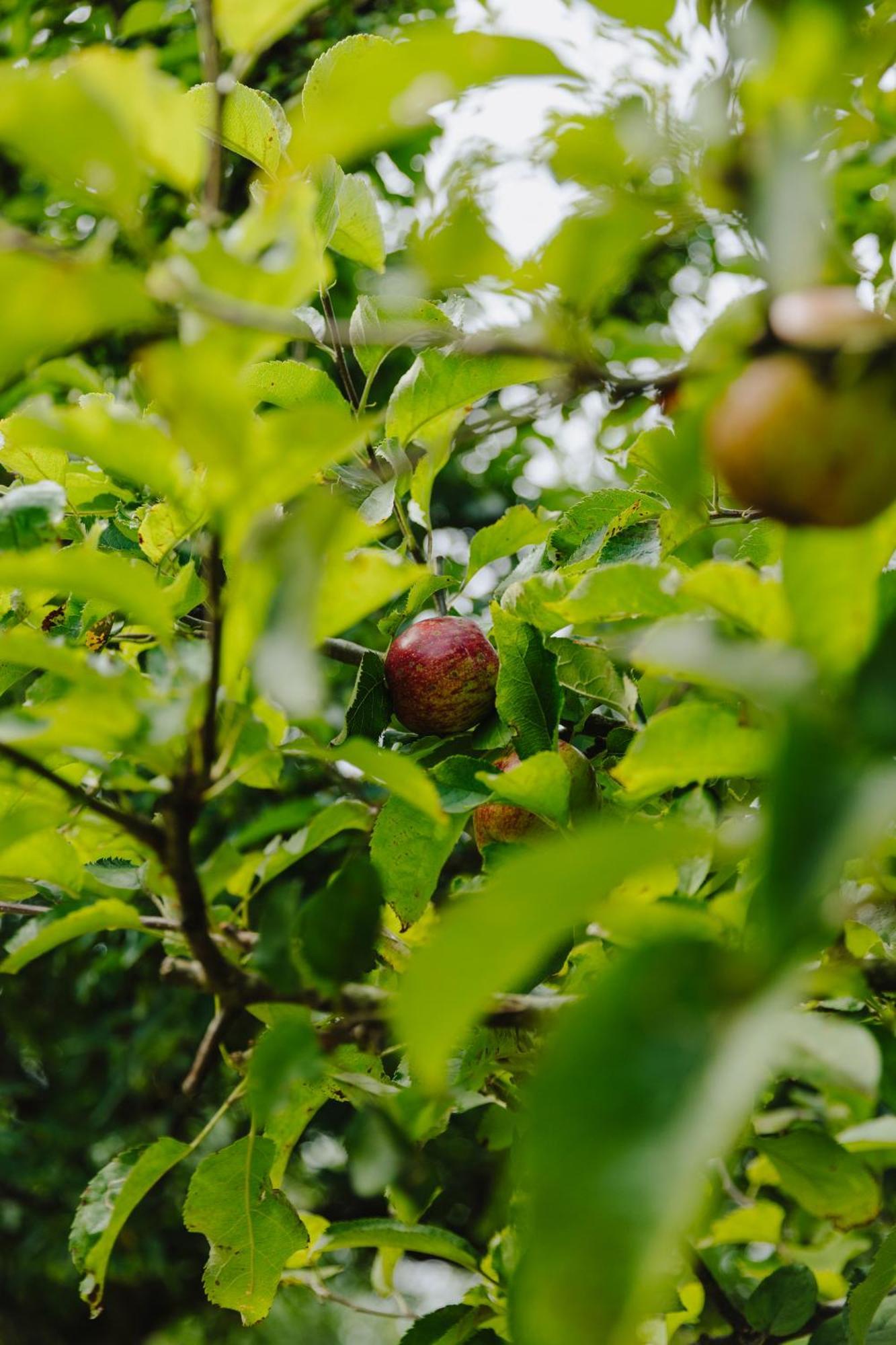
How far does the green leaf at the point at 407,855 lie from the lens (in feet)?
2.46

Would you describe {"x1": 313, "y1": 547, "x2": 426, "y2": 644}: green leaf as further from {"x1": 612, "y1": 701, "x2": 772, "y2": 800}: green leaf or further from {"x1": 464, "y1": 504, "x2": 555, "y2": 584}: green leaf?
{"x1": 464, "y1": 504, "x2": 555, "y2": 584}: green leaf

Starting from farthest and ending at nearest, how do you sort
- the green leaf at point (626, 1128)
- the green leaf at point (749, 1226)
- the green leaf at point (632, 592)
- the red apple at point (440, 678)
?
the green leaf at point (749, 1226), the red apple at point (440, 678), the green leaf at point (632, 592), the green leaf at point (626, 1128)

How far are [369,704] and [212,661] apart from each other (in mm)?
492

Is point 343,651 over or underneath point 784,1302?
over

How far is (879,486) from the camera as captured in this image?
385 mm

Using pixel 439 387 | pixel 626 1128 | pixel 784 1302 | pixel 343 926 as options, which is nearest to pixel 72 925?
pixel 343 926

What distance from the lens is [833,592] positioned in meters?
0.40

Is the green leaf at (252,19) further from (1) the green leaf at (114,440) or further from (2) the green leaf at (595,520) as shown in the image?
(2) the green leaf at (595,520)

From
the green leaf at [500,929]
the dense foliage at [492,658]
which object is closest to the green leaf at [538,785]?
the dense foliage at [492,658]

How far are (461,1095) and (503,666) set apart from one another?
0.30 metres

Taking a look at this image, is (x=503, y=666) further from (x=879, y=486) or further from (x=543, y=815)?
(x=879, y=486)

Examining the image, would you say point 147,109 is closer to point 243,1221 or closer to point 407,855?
point 407,855

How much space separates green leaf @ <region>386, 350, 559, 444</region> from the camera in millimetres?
847

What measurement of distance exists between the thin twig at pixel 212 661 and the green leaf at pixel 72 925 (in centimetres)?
14
